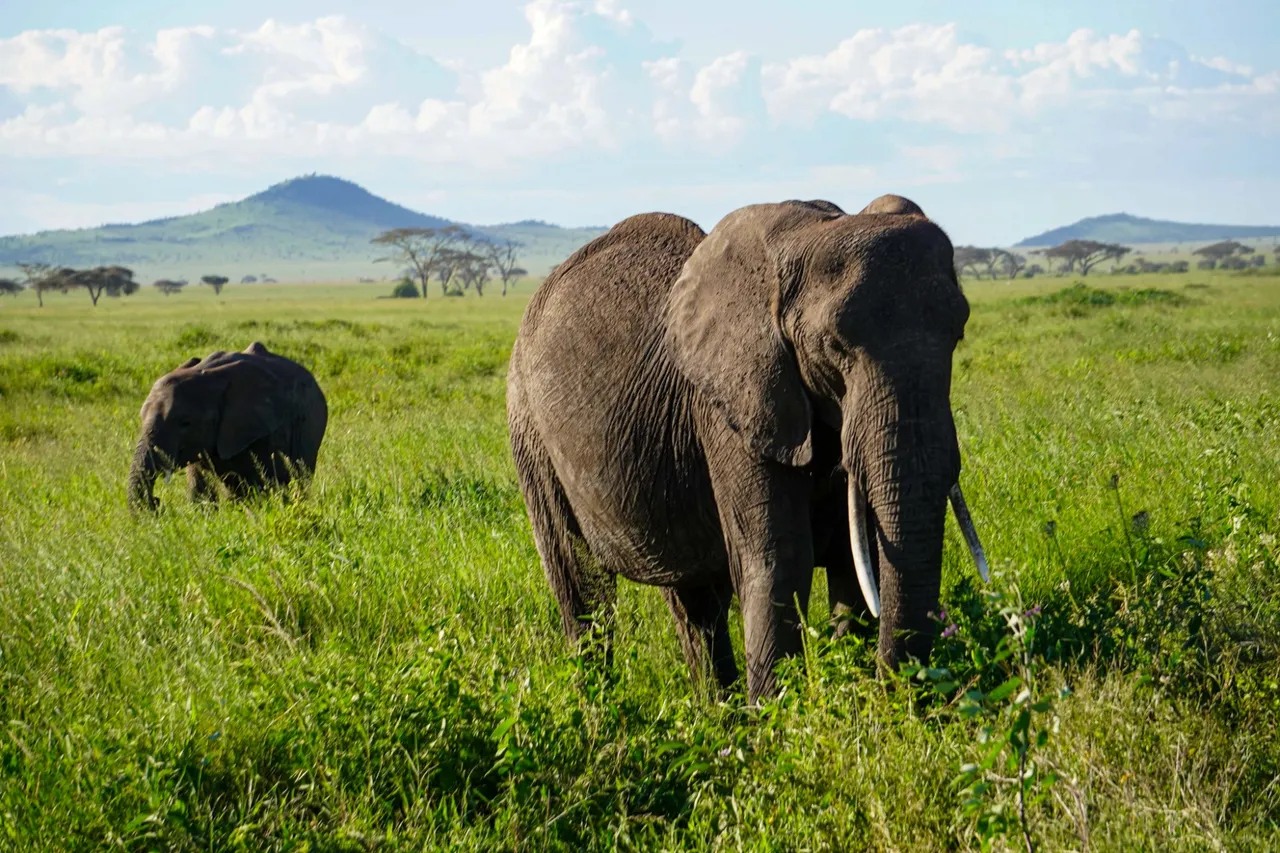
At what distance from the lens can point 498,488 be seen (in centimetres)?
827

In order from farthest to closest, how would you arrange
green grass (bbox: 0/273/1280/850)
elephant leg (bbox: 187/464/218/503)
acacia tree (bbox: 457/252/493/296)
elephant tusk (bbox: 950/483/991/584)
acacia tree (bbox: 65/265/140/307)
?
acacia tree (bbox: 457/252/493/296) → acacia tree (bbox: 65/265/140/307) → elephant leg (bbox: 187/464/218/503) → elephant tusk (bbox: 950/483/991/584) → green grass (bbox: 0/273/1280/850)

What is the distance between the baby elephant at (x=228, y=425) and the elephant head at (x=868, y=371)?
6.01m

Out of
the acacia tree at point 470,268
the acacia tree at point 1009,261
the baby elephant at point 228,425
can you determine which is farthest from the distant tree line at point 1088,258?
the baby elephant at point 228,425

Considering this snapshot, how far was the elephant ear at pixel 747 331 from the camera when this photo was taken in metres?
3.75

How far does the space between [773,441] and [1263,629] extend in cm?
199

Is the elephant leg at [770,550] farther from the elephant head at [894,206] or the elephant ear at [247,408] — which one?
the elephant ear at [247,408]

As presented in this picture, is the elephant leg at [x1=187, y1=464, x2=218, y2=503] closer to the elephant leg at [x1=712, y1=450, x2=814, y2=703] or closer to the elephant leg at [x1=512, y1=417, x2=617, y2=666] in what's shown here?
the elephant leg at [x1=512, y1=417, x2=617, y2=666]

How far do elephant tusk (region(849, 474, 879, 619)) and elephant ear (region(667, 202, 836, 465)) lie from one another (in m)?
0.18

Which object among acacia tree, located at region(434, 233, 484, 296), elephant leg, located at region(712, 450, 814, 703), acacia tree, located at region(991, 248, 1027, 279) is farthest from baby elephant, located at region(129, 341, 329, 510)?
acacia tree, located at region(991, 248, 1027, 279)

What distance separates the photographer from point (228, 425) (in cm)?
976

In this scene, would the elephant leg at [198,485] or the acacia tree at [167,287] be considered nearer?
the elephant leg at [198,485]

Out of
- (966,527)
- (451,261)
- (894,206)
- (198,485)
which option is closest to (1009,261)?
(451,261)

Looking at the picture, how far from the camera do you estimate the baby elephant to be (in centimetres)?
935

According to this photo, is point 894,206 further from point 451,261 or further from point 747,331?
point 451,261
